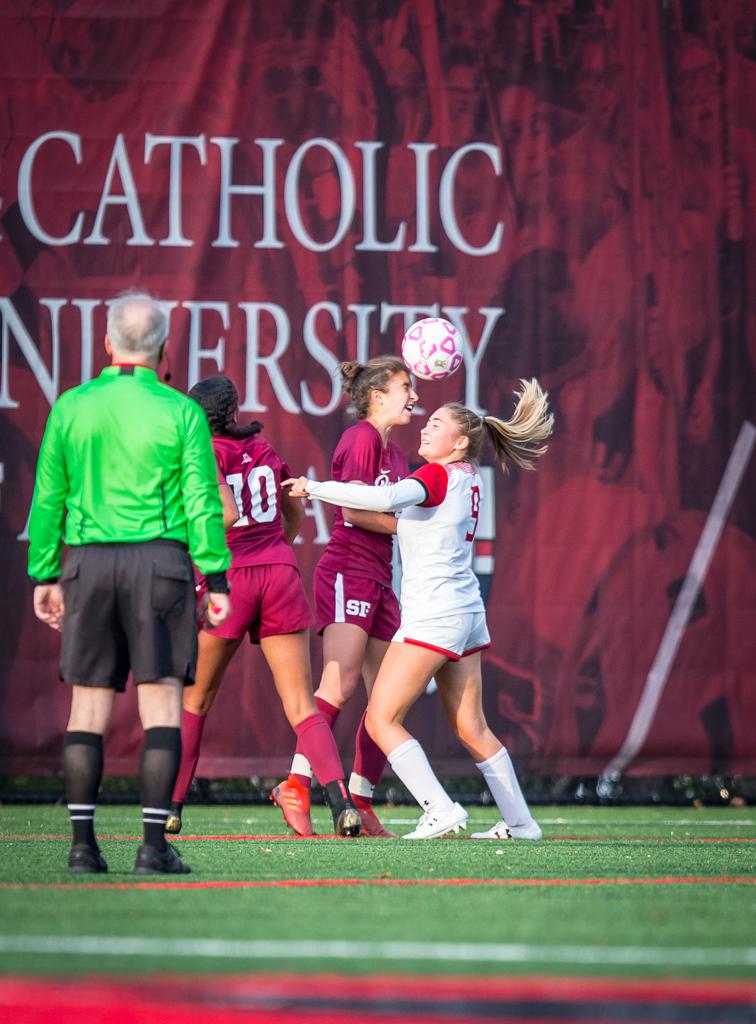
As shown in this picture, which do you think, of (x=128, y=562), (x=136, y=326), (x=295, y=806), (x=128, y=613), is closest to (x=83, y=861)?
(x=128, y=613)

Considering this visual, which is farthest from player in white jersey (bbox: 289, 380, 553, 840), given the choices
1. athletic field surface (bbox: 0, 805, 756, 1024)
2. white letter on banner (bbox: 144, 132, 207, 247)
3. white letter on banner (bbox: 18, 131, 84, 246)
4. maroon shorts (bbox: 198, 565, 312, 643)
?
white letter on banner (bbox: 18, 131, 84, 246)

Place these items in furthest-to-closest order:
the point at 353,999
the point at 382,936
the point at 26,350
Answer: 1. the point at 26,350
2. the point at 382,936
3. the point at 353,999

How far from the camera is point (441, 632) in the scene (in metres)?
5.79

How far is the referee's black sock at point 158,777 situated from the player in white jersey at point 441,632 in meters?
1.58

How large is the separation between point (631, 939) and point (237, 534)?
3.31 m

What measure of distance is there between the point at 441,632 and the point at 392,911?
2282 mm

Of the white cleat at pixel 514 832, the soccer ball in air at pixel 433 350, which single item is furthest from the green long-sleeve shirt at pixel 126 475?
the soccer ball in air at pixel 433 350

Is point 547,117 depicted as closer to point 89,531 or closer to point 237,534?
point 237,534

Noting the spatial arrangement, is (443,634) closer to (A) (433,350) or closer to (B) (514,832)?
(B) (514,832)

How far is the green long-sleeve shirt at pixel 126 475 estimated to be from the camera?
4.31 metres

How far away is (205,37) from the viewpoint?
8805 mm

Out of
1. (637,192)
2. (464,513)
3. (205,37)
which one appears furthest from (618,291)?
(464,513)

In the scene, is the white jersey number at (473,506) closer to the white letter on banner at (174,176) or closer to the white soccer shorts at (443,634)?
the white soccer shorts at (443,634)

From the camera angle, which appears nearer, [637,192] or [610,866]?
[610,866]
